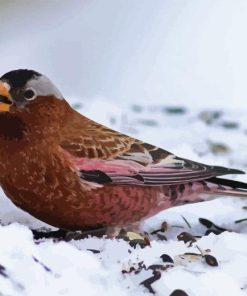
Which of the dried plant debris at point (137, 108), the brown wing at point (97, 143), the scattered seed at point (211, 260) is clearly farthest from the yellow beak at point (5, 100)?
the dried plant debris at point (137, 108)

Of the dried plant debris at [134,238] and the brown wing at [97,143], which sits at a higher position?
the brown wing at [97,143]

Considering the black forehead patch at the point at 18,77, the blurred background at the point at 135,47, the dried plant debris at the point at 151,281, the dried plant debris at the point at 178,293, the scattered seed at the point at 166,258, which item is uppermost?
the blurred background at the point at 135,47

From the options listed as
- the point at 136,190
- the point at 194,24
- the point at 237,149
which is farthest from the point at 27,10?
the point at 136,190

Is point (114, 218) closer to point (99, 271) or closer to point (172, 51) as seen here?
point (99, 271)

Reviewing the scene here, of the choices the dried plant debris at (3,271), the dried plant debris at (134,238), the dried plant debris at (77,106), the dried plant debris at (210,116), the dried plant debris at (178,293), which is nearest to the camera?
the dried plant debris at (3,271)

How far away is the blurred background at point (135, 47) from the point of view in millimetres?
11086

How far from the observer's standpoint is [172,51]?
501 inches

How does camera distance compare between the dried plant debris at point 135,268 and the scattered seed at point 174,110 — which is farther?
the scattered seed at point 174,110

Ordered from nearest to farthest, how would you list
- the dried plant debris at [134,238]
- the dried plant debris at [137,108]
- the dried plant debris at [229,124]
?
the dried plant debris at [134,238]
the dried plant debris at [229,124]
the dried plant debris at [137,108]

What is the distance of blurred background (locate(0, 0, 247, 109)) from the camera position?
11086 millimetres

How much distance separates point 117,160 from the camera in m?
4.22

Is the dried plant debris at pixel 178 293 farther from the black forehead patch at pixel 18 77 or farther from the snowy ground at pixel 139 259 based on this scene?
the black forehead patch at pixel 18 77

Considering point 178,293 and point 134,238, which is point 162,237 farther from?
point 178,293

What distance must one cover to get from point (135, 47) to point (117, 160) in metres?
9.28
